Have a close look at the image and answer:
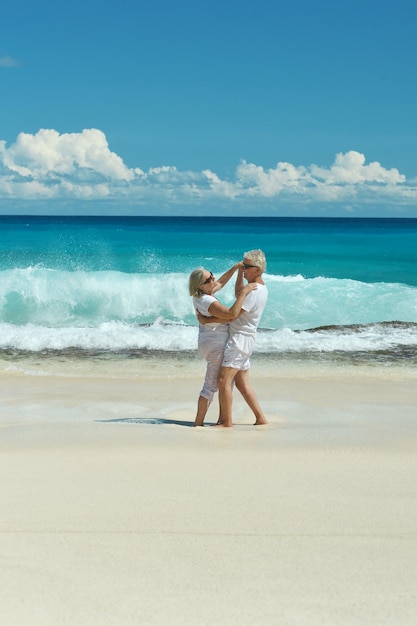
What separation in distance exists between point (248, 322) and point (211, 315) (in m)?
0.34

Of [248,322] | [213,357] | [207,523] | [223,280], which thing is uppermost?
[223,280]

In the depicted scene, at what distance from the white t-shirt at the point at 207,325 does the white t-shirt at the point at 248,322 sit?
0.24 feet

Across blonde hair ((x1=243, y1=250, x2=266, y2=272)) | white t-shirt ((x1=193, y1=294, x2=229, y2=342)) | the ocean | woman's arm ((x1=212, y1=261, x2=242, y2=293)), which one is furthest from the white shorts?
the ocean

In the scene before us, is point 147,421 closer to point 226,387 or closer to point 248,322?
point 226,387

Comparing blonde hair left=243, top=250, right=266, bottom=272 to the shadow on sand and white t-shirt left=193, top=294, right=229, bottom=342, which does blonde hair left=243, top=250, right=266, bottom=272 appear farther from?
the shadow on sand

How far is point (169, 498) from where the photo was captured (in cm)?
415

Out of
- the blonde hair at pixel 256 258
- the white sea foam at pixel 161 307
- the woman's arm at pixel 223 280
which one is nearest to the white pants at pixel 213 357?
the woman's arm at pixel 223 280

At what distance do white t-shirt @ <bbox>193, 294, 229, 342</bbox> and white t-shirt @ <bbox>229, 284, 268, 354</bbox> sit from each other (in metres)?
0.07

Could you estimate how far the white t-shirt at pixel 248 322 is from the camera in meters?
6.25

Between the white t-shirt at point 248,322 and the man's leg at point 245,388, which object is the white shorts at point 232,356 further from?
the man's leg at point 245,388

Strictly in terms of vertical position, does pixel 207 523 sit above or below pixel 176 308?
above

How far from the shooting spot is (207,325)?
6445 millimetres

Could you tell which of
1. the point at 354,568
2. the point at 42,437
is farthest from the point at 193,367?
the point at 354,568

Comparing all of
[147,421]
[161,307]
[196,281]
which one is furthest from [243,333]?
[161,307]
